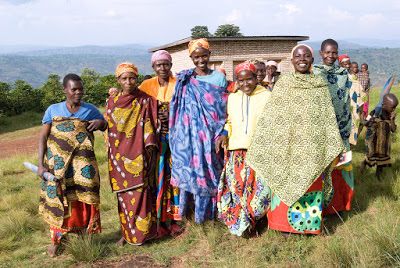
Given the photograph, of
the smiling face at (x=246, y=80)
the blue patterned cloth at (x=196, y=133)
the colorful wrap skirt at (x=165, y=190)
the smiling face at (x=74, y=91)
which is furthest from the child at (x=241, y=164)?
the smiling face at (x=74, y=91)

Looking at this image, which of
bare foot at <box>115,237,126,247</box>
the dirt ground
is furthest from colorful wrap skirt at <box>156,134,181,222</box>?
the dirt ground

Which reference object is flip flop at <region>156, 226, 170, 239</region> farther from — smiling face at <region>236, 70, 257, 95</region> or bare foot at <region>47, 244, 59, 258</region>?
smiling face at <region>236, 70, 257, 95</region>

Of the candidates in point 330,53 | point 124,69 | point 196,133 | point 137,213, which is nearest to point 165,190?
point 137,213

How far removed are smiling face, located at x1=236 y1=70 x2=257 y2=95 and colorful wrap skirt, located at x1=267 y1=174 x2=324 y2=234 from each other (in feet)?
3.66

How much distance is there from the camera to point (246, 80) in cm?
346

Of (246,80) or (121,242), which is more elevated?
(246,80)

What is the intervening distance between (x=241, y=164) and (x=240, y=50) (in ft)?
49.3

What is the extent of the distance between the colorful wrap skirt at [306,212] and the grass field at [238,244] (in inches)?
5.4

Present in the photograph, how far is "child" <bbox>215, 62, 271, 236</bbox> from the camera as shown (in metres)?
3.50

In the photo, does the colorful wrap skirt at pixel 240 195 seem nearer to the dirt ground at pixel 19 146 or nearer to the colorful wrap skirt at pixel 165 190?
the colorful wrap skirt at pixel 165 190

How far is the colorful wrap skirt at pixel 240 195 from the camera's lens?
11.7 feet

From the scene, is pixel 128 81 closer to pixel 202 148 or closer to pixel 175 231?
pixel 202 148

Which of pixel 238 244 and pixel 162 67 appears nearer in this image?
pixel 238 244

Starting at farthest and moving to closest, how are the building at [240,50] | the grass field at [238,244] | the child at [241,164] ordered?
the building at [240,50] < the child at [241,164] < the grass field at [238,244]
